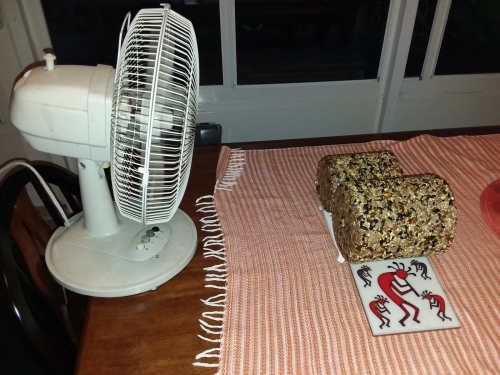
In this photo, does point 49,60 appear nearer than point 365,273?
Yes

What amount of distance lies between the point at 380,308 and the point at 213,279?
307 millimetres

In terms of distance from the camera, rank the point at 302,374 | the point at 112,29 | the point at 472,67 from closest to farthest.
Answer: the point at 302,374
the point at 112,29
the point at 472,67

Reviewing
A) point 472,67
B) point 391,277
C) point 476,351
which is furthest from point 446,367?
point 472,67

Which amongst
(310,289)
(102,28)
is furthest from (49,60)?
(102,28)

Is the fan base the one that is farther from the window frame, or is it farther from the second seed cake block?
the window frame

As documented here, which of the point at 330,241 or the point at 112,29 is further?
the point at 112,29

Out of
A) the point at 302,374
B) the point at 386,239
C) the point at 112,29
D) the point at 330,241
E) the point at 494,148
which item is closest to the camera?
the point at 302,374

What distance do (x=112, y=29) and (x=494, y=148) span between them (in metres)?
1.37

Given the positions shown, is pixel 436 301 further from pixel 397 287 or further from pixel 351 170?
pixel 351 170

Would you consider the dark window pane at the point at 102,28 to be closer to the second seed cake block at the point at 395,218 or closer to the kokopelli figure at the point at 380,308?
the second seed cake block at the point at 395,218

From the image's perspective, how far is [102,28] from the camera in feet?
5.07

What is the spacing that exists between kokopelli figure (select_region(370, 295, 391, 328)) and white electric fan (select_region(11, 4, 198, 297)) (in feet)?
1.15

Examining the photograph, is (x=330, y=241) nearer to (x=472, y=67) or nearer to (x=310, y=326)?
(x=310, y=326)

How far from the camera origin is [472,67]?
169 cm
